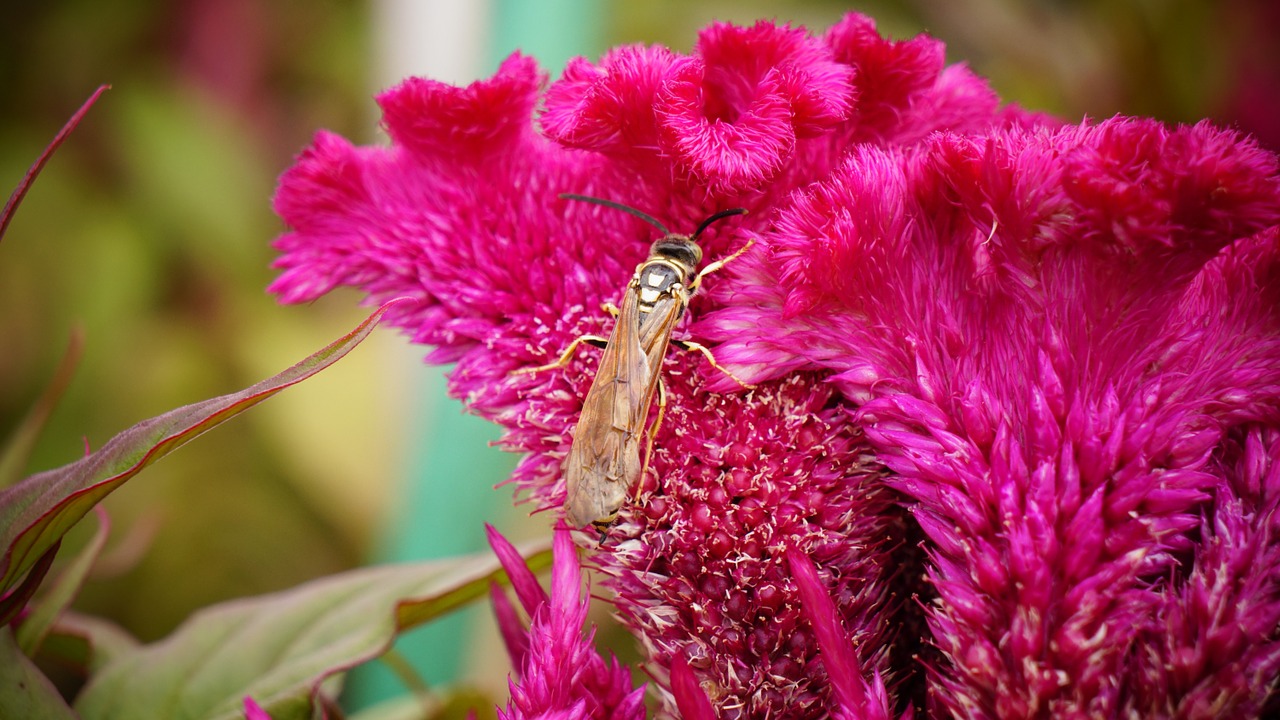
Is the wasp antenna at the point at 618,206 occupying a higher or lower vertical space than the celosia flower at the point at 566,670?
higher

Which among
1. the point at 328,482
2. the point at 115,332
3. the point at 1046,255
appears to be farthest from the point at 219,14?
the point at 1046,255

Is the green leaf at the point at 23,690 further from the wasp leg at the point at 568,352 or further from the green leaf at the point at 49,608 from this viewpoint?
the wasp leg at the point at 568,352

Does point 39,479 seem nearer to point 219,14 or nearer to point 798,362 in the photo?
point 798,362

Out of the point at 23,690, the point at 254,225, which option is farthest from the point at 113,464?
the point at 254,225

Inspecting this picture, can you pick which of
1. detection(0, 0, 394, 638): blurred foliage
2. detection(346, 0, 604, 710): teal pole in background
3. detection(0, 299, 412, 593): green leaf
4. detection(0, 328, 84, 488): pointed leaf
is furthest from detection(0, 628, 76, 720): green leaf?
detection(0, 0, 394, 638): blurred foliage

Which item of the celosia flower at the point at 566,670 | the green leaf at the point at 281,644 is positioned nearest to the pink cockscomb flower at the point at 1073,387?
the celosia flower at the point at 566,670

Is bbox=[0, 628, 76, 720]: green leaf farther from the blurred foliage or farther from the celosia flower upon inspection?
the blurred foliage
